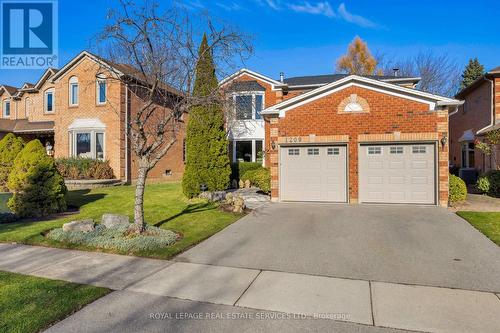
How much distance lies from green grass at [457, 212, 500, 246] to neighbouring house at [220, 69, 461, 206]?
157 cm

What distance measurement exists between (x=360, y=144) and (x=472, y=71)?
38.5m

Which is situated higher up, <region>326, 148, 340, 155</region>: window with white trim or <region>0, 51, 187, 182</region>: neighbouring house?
<region>0, 51, 187, 182</region>: neighbouring house

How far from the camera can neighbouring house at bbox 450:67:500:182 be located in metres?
17.4

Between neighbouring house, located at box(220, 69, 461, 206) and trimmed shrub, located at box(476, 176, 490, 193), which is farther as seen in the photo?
trimmed shrub, located at box(476, 176, 490, 193)

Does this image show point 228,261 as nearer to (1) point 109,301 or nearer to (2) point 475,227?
(1) point 109,301

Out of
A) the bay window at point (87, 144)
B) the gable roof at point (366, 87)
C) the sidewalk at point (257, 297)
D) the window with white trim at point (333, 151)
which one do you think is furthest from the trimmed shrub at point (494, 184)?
the bay window at point (87, 144)

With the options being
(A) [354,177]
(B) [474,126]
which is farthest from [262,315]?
(B) [474,126]

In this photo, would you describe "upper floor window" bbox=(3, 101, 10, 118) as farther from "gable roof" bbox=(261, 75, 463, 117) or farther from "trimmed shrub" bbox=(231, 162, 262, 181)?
"gable roof" bbox=(261, 75, 463, 117)

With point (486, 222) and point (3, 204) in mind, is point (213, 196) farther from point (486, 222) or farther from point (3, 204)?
point (486, 222)

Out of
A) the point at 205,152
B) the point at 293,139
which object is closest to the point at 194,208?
the point at 205,152

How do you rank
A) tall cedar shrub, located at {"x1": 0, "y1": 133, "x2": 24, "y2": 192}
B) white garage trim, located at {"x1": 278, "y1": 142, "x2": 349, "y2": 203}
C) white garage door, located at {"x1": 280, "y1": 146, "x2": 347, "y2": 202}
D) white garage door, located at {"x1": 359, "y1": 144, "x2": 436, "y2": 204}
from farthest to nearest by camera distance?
1. tall cedar shrub, located at {"x1": 0, "y1": 133, "x2": 24, "y2": 192}
2. white garage door, located at {"x1": 280, "y1": 146, "x2": 347, "y2": 202}
3. white garage trim, located at {"x1": 278, "y1": 142, "x2": 349, "y2": 203}
4. white garage door, located at {"x1": 359, "y1": 144, "x2": 436, "y2": 204}

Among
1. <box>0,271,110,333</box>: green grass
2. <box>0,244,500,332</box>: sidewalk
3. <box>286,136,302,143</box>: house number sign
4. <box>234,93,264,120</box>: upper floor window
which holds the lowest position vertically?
<box>0,244,500,332</box>: sidewalk

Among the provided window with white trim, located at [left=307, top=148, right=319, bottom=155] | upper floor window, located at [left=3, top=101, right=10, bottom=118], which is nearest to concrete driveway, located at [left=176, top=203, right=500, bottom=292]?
window with white trim, located at [left=307, top=148, right=319, bottom=155]

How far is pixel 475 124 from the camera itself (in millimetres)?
20391
